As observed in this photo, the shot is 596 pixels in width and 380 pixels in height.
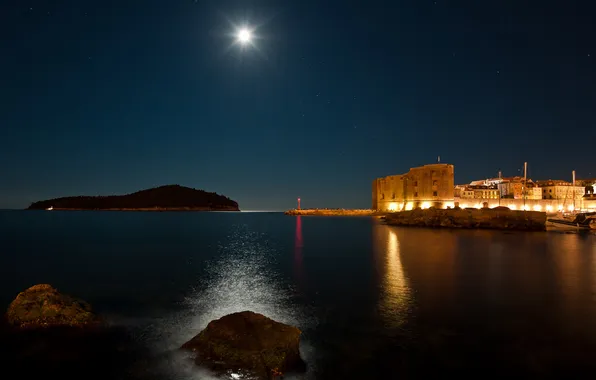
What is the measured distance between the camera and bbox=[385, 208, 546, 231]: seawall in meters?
38.8

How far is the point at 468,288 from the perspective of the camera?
12781 mm

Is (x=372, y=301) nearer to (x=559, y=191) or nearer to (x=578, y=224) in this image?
(x=578, y=224)

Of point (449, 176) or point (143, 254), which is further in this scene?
point (449, 176)

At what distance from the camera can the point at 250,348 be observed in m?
5.85

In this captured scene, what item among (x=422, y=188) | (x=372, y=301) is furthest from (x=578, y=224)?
(x=372, y=301)

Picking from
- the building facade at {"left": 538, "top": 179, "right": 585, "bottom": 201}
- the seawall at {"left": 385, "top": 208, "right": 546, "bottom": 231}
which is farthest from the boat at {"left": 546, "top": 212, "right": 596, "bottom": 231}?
the building facade at {"left": 538, "top": 179, "right": 585, "bottom": 201}

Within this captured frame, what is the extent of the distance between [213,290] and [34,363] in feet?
21.5

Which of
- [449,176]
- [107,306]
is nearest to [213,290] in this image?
[107,306]

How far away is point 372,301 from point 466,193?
80.5m

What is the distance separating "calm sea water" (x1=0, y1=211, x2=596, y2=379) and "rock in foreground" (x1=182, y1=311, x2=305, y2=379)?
0.42 metres

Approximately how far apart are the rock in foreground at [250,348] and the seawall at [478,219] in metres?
41.2

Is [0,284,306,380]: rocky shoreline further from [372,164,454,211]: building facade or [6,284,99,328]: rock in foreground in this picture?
[372,164,454,211]: building facade

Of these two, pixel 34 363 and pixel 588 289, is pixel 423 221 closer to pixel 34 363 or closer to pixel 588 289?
pixel 588 289

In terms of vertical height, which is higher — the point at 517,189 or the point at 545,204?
the point at 517,189
